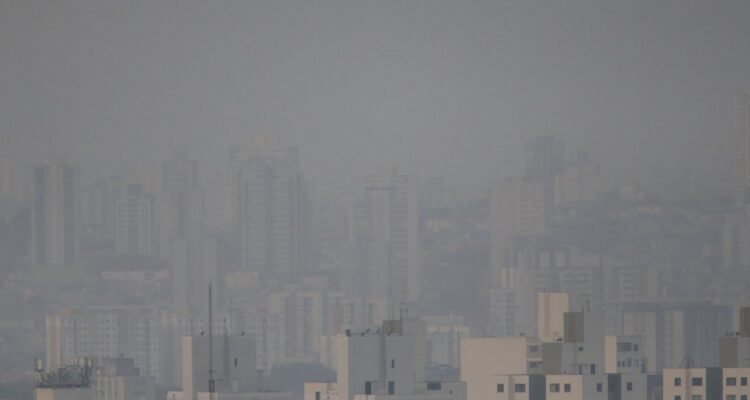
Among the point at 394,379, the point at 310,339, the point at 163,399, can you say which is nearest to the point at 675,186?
the point at 310,339

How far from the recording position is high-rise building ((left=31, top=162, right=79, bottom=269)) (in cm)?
7894

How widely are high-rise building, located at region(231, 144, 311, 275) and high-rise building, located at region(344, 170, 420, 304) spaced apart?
1.46 m

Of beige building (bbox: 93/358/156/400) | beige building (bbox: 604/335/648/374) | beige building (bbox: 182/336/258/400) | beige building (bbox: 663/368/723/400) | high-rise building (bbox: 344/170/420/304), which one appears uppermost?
high-rise building (bbox: 344/170/420/304)

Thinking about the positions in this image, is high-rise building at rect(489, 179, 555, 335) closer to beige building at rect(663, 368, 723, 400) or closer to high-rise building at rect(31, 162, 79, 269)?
high-rise building at rect(31, 162, 79, 269)

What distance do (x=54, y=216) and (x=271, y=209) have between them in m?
6.56

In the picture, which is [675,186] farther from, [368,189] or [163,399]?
[163,399]

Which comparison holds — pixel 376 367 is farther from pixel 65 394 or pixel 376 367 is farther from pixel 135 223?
pixel 135 223

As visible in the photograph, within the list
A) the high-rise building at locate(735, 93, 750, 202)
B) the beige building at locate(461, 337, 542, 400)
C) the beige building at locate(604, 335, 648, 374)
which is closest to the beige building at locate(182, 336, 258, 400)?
the beige building at locate(461, 337, 542, 400)

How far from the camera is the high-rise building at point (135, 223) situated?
271ft

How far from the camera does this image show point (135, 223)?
84500 mm

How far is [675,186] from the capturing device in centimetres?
7662

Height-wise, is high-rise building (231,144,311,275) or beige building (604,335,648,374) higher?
high-rise building (231,144,311,275)

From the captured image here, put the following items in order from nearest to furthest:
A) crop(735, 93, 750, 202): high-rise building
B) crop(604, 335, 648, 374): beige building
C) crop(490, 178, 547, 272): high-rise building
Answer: crop(604, 335, 648, 374): beige building < crop(735, 93, 750, 202): high-rise building < crop(490, 178, 547, 272): high-rise building

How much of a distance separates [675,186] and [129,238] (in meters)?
14.8
